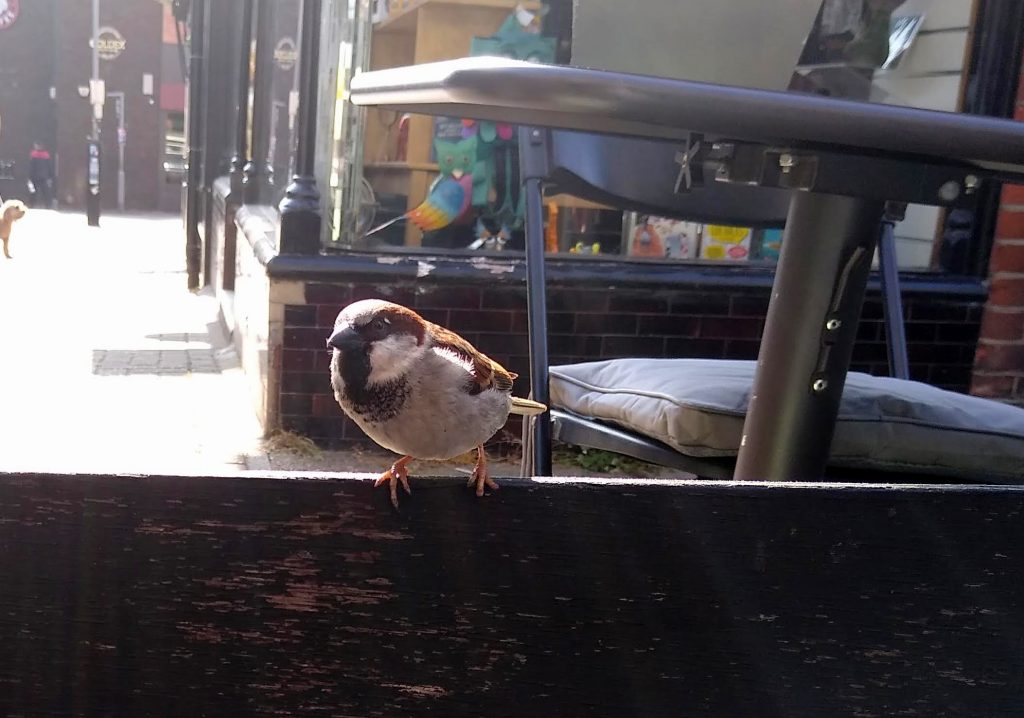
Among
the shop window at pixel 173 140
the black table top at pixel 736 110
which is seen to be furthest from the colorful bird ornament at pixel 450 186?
the shop window at pixel 173 140

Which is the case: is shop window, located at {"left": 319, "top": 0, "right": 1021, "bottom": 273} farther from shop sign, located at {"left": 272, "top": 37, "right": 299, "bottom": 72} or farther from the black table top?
the black table top

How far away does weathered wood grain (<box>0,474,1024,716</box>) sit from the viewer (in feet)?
3.25

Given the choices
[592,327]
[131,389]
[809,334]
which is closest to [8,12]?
[131,389]

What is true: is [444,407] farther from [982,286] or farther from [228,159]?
[228,159]

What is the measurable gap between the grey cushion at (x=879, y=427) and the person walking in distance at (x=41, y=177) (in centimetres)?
2460

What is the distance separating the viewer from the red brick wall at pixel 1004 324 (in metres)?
4.53

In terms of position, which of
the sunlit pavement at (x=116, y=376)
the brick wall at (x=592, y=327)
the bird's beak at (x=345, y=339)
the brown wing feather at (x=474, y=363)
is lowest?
the sunlit pavement at (x=116, y=376)

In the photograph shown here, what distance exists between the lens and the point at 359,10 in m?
4.43

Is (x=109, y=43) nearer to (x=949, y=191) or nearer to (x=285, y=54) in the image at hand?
(x=285, y=54)

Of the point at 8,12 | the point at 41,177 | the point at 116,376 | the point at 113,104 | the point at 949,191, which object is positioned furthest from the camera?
the point at 113,104

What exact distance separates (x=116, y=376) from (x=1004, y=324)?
4491mm

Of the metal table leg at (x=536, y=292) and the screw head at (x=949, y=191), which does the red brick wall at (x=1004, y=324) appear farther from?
the screw head at (x=949, y=191)

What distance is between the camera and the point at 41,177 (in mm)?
24094

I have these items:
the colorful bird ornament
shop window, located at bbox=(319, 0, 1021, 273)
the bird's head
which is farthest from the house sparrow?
the colorful bird ornament
